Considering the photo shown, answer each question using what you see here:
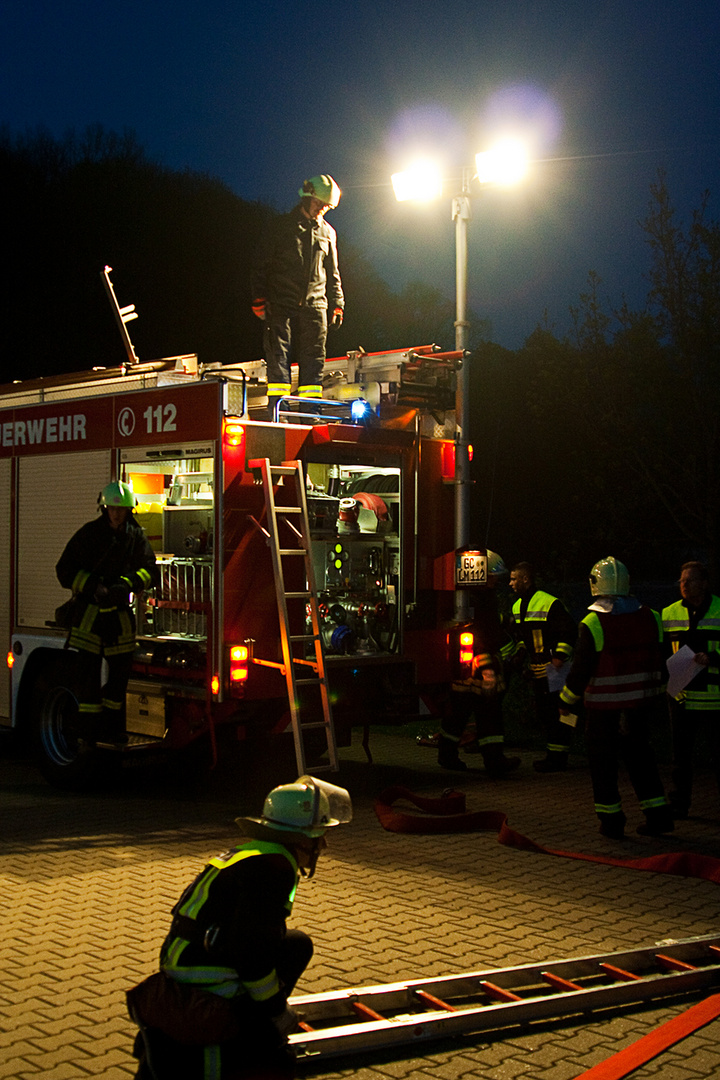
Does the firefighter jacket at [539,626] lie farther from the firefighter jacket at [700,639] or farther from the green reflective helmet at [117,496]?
the green reflective helmet at [117,496]

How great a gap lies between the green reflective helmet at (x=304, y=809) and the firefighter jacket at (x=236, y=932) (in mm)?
115

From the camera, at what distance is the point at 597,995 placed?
463cm

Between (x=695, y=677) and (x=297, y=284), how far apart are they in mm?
4682

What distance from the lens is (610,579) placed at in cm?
771

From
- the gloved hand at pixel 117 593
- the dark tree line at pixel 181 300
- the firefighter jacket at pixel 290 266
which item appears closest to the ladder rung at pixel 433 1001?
the gloved hand at pixel 117 593

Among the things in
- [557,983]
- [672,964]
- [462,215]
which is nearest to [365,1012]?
[557,983]

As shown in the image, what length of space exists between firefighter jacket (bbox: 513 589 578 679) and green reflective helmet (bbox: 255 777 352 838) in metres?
6.62

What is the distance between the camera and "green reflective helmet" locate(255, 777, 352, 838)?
3283mm

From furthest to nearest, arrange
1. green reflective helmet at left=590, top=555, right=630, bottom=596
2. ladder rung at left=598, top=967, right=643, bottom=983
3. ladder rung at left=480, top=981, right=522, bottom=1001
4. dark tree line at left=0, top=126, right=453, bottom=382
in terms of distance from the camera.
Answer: dark tree line at left=0, top=126, right=453, bottom=382, green reflective helmet at left=590, top=555, right=630, bottom=596, ladder rung at left=598, top=967, right=643, bottom=983, ladder rung at left=480, top=981, right=522, bottom=1001

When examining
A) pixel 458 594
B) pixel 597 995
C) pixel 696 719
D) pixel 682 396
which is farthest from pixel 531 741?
pixel 597 995

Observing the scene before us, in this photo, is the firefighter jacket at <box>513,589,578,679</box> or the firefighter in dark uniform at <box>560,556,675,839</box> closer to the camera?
the firefighter in dark uniform at <box>560,556,675,839</box>

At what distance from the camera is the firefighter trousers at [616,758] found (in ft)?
24.6

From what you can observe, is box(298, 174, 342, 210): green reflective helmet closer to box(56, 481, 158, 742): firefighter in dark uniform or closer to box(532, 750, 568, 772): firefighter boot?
box(56, 481, 158, 742): firefighter in dark uniform

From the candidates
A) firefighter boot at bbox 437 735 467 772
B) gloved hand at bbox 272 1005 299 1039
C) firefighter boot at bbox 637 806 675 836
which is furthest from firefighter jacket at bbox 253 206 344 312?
gloved hand at bbox 272 1005 299 1039
